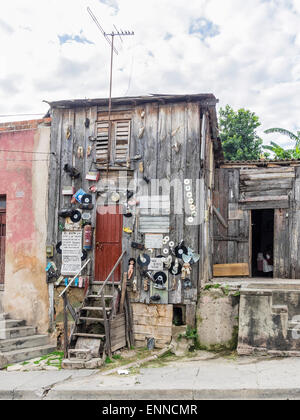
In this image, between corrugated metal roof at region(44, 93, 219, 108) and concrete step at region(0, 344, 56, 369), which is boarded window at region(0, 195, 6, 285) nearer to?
concrete step at region(0, 344, 56, 369)

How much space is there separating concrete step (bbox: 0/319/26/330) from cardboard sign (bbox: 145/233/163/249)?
365cm

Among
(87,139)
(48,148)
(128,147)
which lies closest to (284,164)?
(128,147)

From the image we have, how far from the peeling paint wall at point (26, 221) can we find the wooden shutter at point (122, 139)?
1.84 meters

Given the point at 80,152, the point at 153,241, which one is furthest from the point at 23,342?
the point at 80,152

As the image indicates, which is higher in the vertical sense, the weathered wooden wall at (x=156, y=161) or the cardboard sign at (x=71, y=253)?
the weathered wooden wall at (x=156, y=161)

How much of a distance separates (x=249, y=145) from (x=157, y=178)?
11.7 m

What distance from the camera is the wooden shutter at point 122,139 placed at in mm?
9742

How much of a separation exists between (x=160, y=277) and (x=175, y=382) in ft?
9.21

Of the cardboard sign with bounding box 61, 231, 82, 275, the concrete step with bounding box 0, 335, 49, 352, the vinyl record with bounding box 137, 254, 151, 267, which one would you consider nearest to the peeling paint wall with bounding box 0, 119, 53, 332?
the concrete step with bounding box 0, 335, 49, 352

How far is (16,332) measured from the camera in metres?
9.46

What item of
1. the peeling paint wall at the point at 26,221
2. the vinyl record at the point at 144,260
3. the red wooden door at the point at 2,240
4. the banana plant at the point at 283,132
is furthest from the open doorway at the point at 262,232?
the red wooden door at the point at 2,240

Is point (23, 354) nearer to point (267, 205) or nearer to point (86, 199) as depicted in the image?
point (86, 199)

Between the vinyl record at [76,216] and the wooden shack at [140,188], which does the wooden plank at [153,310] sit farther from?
the vinyl record at [76,216]

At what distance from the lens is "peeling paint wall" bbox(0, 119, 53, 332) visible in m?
10.0
